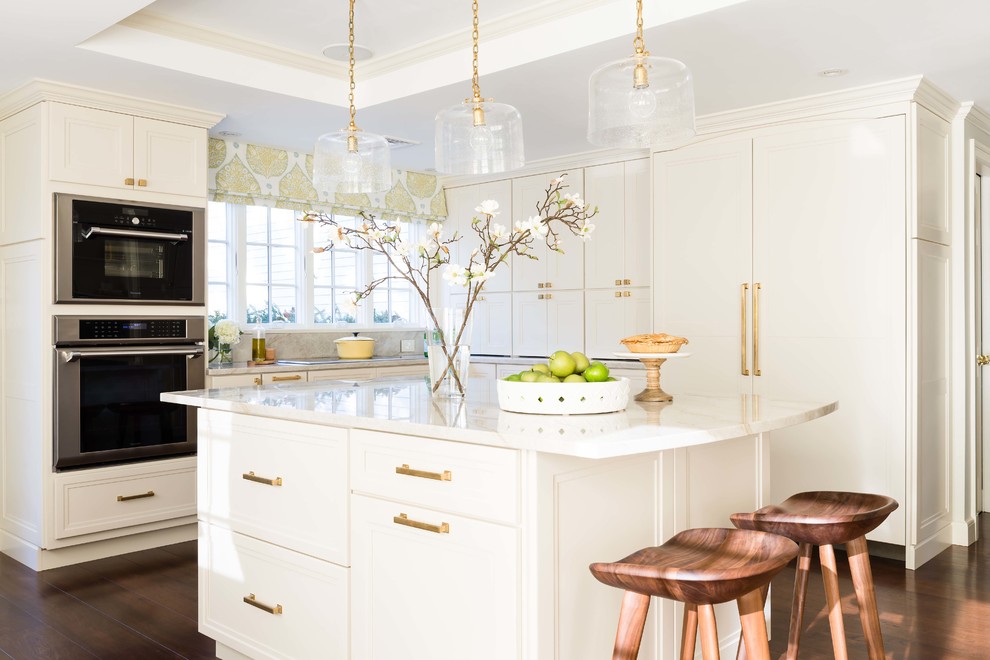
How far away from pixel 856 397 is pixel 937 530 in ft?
2.58

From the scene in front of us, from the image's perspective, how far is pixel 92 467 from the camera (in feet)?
13.0

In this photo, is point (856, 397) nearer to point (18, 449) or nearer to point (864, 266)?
point (864, 266)

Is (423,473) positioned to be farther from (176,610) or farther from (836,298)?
(836,298)

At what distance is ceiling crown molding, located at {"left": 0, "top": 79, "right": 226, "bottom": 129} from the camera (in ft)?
12.5

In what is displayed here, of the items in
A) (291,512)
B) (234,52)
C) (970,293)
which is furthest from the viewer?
(970,293)

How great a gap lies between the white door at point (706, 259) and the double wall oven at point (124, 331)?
8.16ft

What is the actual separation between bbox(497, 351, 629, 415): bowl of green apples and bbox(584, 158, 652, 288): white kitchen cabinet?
2980mm

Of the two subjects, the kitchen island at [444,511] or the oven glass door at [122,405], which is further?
the oven glass door at [122,405]

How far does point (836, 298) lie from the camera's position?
3969 millimetres

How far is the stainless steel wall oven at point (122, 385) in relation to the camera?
12.6ft

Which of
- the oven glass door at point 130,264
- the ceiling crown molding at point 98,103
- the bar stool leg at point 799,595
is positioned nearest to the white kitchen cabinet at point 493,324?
the oven glass door at point 130,264

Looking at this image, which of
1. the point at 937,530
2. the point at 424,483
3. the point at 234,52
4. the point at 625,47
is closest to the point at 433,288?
the point at 234,52

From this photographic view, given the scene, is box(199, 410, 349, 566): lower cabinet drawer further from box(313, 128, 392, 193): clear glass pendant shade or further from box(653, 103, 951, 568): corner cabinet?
box(653, 103, 951, 568): corner cabinet

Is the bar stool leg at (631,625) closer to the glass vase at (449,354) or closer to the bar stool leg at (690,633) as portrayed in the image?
the bar stool leg at (690,633)
